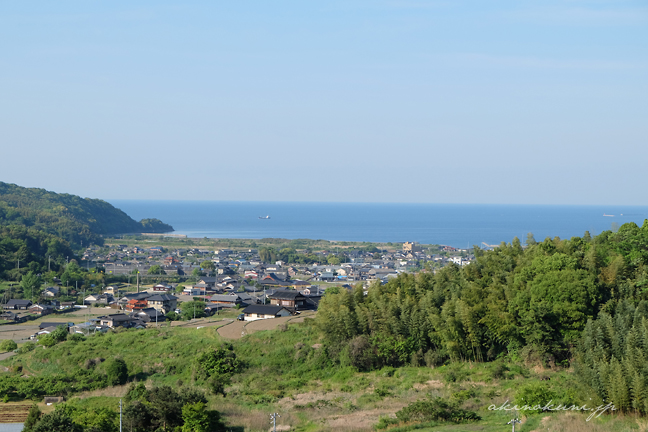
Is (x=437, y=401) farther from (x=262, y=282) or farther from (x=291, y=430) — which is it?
(x=262, y=282)

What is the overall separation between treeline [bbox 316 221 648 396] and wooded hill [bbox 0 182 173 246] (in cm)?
6828

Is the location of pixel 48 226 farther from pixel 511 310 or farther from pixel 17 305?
pixel 511 310

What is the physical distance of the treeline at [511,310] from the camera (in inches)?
528

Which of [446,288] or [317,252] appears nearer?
[446,288]

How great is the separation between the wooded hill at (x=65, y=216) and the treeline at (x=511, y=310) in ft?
224

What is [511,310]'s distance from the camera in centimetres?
1442

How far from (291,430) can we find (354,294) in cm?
765

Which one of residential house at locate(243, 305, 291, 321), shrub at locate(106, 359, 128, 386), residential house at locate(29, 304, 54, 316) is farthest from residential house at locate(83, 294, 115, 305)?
shrub at locate(106, 359, 128, 386)

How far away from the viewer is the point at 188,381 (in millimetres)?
17078

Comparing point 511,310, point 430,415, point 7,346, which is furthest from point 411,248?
point 430,415

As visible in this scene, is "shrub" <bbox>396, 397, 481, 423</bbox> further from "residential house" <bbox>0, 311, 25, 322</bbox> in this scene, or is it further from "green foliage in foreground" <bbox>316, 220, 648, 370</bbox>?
"residential house" <bbox>0, 311, 25, 322</bbox>

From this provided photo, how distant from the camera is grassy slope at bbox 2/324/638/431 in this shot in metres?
11.4

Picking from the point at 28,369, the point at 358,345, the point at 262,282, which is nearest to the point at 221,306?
the point at 262,282

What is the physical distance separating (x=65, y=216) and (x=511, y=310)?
8749cm
